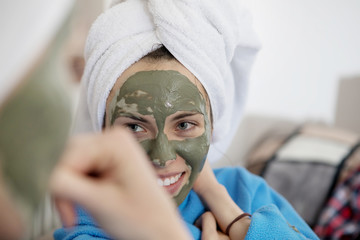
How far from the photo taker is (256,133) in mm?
2205

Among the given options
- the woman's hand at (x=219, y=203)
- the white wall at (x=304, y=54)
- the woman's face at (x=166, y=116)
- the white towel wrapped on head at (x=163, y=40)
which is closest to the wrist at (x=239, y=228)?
the woman's hand at (x=219, y=203)

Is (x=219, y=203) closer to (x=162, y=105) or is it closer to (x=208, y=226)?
(x=208, y=226)

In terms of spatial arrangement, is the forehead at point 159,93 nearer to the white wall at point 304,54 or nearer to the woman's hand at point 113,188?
the woman's hand at point 113,188

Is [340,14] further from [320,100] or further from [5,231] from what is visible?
[5,231]

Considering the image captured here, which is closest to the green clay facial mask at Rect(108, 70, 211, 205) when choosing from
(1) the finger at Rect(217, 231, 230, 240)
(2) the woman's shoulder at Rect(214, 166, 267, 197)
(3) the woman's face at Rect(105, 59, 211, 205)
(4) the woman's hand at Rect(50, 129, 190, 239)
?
(3) the woman's face at Rect(105, 59, 211, 205)

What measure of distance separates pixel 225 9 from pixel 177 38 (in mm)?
136

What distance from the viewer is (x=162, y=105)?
0.71 metres

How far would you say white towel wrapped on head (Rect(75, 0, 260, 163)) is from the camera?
75 centimetres

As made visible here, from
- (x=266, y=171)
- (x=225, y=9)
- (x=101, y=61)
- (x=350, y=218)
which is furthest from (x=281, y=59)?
(x=101, y=61)

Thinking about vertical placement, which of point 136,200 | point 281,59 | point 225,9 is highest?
point 225,9

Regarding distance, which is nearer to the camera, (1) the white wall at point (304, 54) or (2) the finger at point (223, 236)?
(2) the finger at point (223, 236)

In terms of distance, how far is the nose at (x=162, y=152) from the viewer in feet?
2.28

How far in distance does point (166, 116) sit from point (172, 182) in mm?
127

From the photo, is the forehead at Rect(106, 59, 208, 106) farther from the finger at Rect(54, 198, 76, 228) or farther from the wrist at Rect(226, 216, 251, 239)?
the finger at Rect(54, 198, 76, 228)
